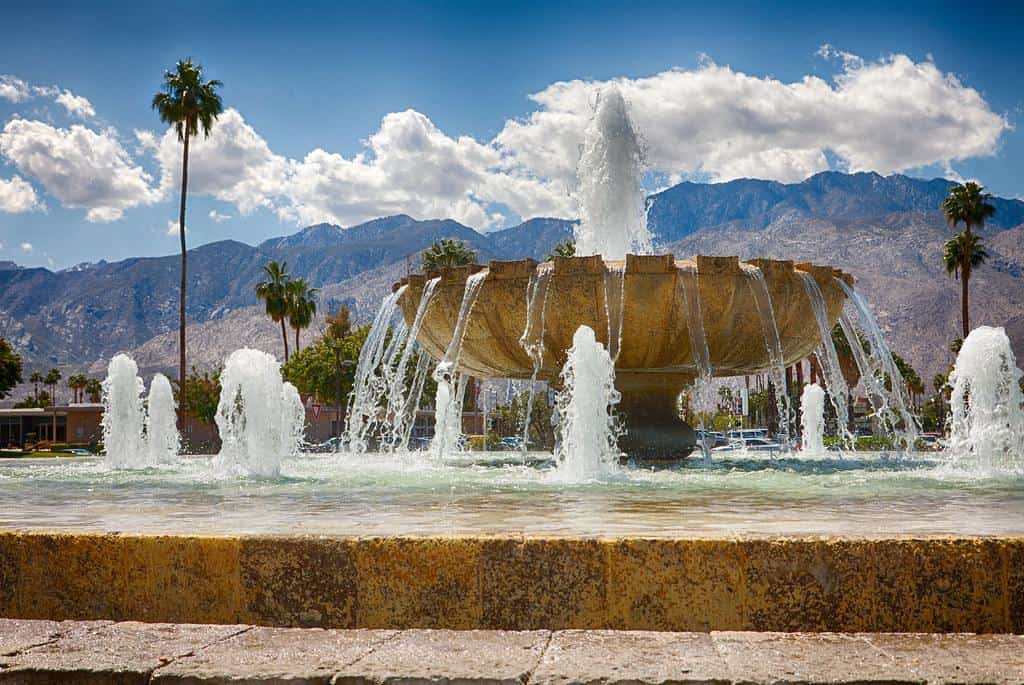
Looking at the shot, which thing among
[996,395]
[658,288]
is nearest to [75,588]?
[658,288]

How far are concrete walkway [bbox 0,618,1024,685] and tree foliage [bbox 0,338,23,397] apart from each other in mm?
54854

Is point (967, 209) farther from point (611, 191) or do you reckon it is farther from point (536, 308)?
point (536, 308)

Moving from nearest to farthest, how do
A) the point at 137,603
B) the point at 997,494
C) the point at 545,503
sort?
the point at 137,603, the point at 545,503, the point at 997,494

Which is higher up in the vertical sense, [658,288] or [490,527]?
[658,288]

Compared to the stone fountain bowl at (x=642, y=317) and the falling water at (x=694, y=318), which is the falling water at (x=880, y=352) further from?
the falling water at (x=694, y=318)

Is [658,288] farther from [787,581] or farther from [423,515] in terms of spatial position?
[787,581]

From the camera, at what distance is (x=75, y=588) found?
3508 millimetres

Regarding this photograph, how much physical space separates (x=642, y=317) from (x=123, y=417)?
11.1m

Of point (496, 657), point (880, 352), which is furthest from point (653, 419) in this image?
point (496, 657)

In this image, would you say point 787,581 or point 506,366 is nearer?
point 787,581

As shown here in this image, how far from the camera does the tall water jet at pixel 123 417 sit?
666 inches

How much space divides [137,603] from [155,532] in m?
0.26

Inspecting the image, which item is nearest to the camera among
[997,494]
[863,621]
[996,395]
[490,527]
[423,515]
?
[863,621]

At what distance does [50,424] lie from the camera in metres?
77.1
